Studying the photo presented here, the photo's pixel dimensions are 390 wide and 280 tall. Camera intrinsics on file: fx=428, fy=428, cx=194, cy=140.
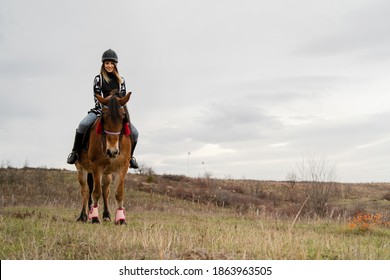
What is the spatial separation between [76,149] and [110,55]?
2.77m

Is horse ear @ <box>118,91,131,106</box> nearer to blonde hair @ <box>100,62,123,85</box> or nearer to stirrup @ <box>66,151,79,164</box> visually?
blonde hair @ <box>100,62,123,85</box>

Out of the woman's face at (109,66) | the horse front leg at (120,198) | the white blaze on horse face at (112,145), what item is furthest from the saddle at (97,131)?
the woman's face at (109,66)

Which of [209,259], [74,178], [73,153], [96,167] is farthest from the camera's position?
[74,178]

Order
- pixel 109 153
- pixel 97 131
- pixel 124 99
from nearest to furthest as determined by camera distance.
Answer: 1. pixel 109 153
2. pixel 124 99
3. pixel 97 131

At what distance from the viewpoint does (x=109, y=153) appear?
9.23 m

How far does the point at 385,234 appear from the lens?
14914 mm

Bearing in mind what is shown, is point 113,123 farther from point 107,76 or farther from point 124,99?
point 107,76

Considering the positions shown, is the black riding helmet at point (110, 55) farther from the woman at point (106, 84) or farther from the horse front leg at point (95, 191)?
the horse front leg at point (95, 191)

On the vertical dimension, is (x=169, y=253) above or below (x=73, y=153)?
below

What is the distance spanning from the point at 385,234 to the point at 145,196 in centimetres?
1732

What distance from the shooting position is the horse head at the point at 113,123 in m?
9.27

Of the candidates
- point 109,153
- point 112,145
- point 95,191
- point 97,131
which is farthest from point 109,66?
point 95,191
